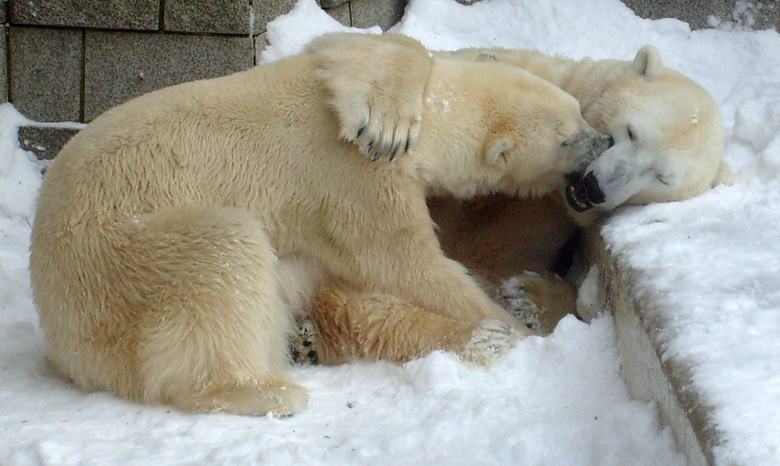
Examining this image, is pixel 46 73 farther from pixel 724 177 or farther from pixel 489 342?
pixel 724 177

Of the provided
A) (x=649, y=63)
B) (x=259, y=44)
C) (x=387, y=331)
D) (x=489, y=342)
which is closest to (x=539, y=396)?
(x=489, y=342)

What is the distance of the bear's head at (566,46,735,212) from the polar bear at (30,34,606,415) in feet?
0.40

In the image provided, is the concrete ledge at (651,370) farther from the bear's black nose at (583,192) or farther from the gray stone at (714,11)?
the gray stone at (714,11)

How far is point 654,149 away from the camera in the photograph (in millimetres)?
3109

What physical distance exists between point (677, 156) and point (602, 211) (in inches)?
12.9

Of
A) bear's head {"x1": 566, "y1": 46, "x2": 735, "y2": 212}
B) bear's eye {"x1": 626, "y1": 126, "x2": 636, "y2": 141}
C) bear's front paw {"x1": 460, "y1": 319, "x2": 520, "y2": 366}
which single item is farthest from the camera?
bear's eye {"x1": 626, "y1": 126, "x2": 636, "y2": 141}

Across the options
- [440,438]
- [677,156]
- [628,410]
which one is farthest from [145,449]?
[677,156]

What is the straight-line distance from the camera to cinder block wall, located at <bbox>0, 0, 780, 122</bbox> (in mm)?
4152

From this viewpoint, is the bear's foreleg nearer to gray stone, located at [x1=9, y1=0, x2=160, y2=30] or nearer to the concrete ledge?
the concrete ledge

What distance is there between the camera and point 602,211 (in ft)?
Result: 10.4

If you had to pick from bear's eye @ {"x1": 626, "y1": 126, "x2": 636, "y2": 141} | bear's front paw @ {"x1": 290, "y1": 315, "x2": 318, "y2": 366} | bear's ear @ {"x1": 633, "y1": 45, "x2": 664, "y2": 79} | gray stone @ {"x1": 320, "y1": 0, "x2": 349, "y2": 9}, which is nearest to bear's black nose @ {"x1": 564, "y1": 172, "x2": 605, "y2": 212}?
bear's eye @ {"x1": 626, "y1": 126, "x2": 636, "y2": 141}

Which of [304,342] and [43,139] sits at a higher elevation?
[43,139]

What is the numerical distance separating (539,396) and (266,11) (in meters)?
2.65

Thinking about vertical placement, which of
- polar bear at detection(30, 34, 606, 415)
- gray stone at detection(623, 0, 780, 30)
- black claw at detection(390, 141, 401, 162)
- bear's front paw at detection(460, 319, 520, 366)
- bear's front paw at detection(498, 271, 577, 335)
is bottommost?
bear's front paw at detection(498, 271, 577, 335)
